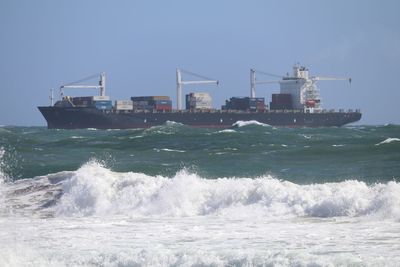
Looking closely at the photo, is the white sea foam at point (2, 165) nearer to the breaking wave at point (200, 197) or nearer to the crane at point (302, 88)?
the breaking wave at point (200, 197)

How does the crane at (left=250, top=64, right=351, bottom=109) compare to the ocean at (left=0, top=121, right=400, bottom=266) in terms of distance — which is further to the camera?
the crane at (left=250, top=64, right=351, bottom=109)

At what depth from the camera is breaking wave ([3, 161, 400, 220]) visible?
57.8ft

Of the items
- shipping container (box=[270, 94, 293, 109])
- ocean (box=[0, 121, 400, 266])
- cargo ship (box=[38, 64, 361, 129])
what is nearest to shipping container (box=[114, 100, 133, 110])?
cargo ship (box=[38, 64, 361, 129])

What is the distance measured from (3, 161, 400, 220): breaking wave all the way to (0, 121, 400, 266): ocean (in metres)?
0.03

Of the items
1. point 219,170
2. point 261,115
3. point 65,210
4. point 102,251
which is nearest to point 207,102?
point 261,115

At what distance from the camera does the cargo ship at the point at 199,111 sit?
92.8 m

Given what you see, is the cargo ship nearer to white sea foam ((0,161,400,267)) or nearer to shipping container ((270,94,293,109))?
shipping container ((270,94,293,109))

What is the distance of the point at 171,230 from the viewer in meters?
16.3

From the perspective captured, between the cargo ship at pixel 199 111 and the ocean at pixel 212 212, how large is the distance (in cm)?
5965

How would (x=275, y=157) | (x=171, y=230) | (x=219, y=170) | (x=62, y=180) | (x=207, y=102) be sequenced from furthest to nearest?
(x=207, y=102)
(x=275, y=157)
(x=219, y=170)
(x=62, y=180)
(x=171, y=230)

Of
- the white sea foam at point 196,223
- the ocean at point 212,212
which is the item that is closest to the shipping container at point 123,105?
the ocean at point 212,212

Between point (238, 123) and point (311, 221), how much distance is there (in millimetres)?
77491

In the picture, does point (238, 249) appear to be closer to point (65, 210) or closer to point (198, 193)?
point (198, 193)

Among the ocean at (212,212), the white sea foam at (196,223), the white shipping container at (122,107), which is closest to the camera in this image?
the white sea foam at (196,223)
